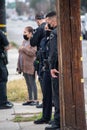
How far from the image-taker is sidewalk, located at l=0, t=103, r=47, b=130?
8.59 meters

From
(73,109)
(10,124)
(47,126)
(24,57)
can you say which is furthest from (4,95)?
(73,109)

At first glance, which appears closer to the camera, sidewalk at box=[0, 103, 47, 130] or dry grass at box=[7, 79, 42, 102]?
sidewalk at box=[0, 103, 47, 130]

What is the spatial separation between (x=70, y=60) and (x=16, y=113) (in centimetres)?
268

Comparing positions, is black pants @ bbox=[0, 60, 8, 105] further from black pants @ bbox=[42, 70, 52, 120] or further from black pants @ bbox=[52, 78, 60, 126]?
black pants @ bbox=[52, 78, 60, 126]

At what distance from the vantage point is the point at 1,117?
9.59 meters

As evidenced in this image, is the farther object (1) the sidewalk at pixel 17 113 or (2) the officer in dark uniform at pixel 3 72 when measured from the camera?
(2) the officer in dark uniform at pixel 3 72

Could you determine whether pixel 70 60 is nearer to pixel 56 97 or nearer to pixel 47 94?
pixel 56 97

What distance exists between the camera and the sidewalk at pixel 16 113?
8.59 metres

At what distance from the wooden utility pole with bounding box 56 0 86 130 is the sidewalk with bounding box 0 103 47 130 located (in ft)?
3.14

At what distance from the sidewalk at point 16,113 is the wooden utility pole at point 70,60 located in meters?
0.96

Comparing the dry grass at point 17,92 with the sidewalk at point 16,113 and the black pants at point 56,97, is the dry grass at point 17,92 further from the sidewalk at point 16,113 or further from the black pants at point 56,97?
the black pants at point 56,97

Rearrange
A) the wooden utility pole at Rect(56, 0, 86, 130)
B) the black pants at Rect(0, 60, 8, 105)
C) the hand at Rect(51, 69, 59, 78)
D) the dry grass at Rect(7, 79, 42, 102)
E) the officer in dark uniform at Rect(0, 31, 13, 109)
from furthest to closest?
1. the dry grass at Rect(7, 79, 42, 102)
2. the black pants at Rect(0, 60, 8, 105)
3. the officer in dark uniform at Rect(0, 31, 13, 109)
4. the hand at Rect(51, 69, 59, 78)
5. the wooden utility pole at Rect(56, 0, 86, 130)

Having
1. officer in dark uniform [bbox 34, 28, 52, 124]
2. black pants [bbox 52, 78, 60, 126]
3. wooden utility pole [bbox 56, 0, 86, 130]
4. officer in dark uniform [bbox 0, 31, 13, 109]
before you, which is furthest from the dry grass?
wooden utility pole [bbox 56, 0, 86, 130]

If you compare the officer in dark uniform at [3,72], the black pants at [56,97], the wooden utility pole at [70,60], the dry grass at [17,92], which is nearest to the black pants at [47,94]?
the black pants at [56,97]
